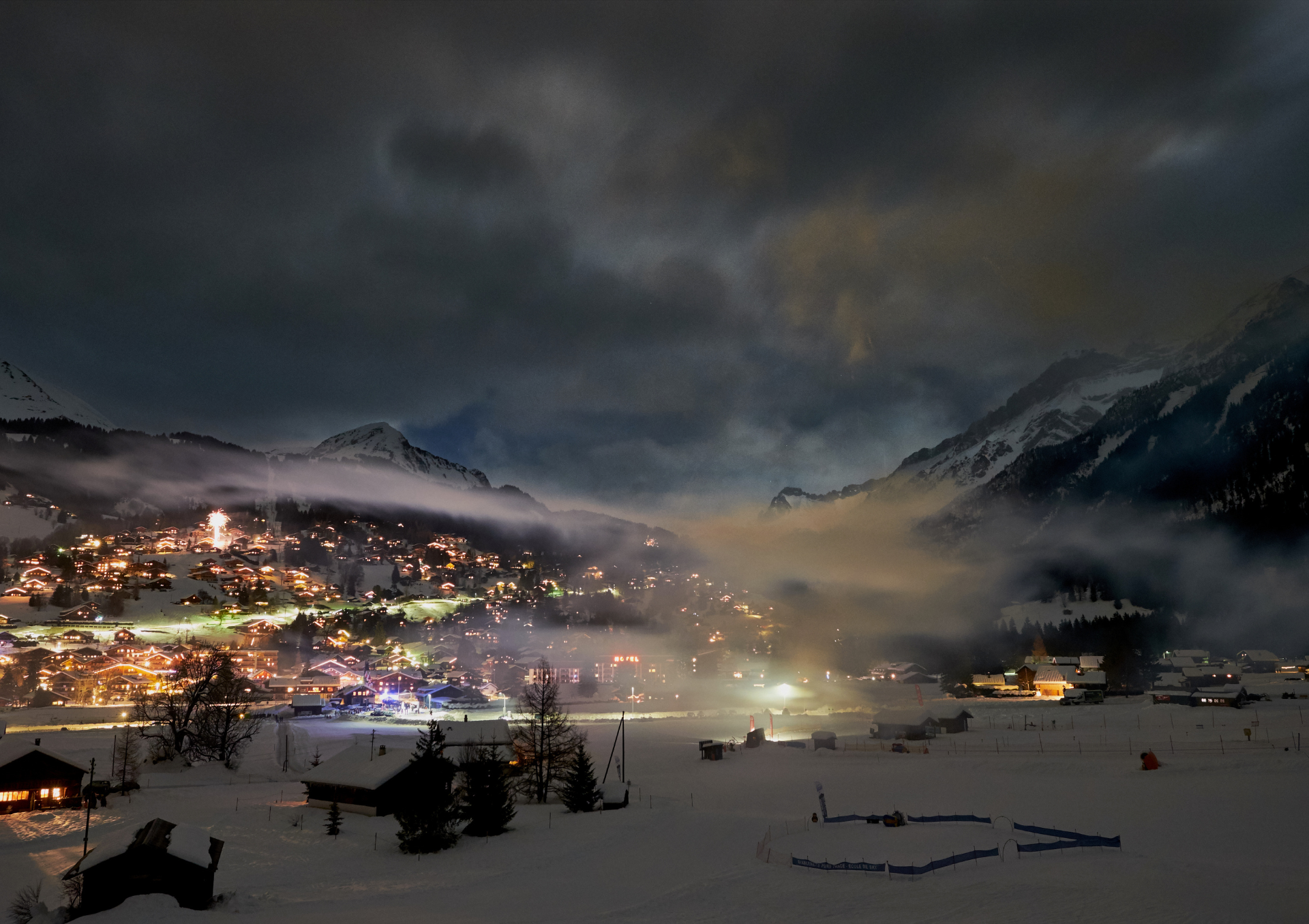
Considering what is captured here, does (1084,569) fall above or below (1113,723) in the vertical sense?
above

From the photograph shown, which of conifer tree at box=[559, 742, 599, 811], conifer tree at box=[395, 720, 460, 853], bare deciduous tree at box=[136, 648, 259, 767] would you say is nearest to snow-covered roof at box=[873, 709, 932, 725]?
conifer tree at box=[559, 742, 599, 811]

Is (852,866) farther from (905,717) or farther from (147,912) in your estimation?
(905,717)

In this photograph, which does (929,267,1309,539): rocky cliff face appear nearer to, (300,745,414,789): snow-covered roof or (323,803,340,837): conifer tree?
(300,745,414,789): snow-covered roof

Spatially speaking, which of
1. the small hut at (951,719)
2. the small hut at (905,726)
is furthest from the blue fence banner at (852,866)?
the small hut at (951,719)

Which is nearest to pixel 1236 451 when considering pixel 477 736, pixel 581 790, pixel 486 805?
pixel 477 736

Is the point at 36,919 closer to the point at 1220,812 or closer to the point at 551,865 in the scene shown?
the point at 551,865

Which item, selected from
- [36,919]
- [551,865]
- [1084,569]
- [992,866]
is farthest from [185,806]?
[1084,569]

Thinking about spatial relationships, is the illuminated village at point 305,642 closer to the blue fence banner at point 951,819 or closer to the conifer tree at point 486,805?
the conifer tree at point 486,805
